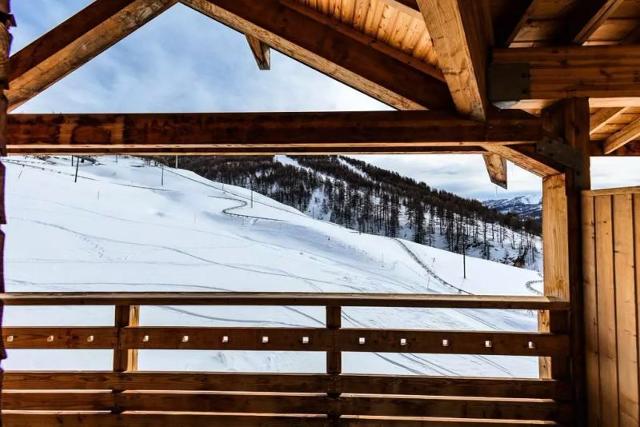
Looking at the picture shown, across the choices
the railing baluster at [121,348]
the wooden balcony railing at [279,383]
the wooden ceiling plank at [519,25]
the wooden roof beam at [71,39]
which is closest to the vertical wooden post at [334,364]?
the wooden balcony railing at [279,383]

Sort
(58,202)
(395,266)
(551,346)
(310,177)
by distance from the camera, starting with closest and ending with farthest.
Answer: (551,346), (395,266), (58,202), (310,177)

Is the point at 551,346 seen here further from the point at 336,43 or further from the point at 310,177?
the point at 310,177

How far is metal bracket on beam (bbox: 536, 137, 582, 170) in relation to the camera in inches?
79.0

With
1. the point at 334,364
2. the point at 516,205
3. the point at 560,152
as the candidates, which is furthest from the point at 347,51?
the point at 516,205

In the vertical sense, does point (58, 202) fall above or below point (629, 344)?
above

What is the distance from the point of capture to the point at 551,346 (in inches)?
76.9

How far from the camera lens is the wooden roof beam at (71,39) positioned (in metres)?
2.28

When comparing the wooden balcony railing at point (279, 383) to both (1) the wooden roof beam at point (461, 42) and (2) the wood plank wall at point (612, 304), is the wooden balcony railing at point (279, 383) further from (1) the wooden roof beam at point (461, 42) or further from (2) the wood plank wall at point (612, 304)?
(1) the wooden roof beam at point (461, 42)

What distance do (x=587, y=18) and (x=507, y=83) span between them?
1.63 ft

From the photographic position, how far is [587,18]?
1.91 m

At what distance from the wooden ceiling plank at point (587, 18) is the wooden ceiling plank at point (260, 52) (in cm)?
207

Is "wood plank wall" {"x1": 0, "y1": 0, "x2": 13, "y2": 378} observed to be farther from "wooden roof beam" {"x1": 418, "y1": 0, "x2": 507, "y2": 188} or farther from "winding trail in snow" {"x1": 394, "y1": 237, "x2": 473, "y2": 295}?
"winding trail in snow" {"x1": 394, "y1": 237, "x2": 473, "y2": 295}

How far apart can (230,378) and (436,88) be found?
7.19 ft

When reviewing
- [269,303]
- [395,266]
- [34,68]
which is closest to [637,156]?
[269,303]
